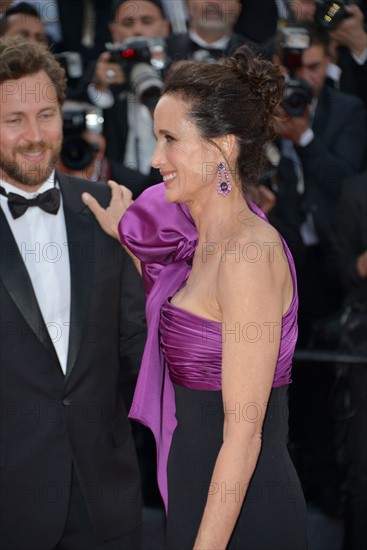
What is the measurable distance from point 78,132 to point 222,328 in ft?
7.53

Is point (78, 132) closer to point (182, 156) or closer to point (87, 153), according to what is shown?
point (87, 153)

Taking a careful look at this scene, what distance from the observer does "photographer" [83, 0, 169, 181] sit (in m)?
4.46

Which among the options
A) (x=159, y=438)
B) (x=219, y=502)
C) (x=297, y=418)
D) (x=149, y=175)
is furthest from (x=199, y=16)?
(x=219, y=502)

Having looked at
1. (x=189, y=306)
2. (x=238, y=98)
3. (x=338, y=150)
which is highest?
(x=238, y=98)

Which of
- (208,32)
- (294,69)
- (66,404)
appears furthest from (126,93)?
(66,404)

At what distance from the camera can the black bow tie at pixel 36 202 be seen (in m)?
2.70

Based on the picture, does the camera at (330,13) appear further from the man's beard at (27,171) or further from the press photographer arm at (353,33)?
the man's beard at (27,171)

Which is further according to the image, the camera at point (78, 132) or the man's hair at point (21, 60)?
the camera at point (78, 132)

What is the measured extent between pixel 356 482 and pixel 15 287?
6.03ft

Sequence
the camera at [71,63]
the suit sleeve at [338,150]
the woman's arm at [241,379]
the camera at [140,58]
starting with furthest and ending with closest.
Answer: the camera at [71,63] → the camera at [140,58] → the suit sleeve at [338,150] → the woman's arm at [241,379]

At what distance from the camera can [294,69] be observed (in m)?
4.34

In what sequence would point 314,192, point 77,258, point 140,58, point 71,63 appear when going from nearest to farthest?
1. point 77,258
2. point 314,192
3. point 140,58
4. point 71,63

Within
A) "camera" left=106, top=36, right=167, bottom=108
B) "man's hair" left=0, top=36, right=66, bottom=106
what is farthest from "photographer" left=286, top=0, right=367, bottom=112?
"man's hair" left=0, top=36, right=66, bottom=106

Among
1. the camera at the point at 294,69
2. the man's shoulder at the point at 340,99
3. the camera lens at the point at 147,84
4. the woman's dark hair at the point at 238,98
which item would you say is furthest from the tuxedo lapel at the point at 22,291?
the man's shoulder at the point at 340,99
